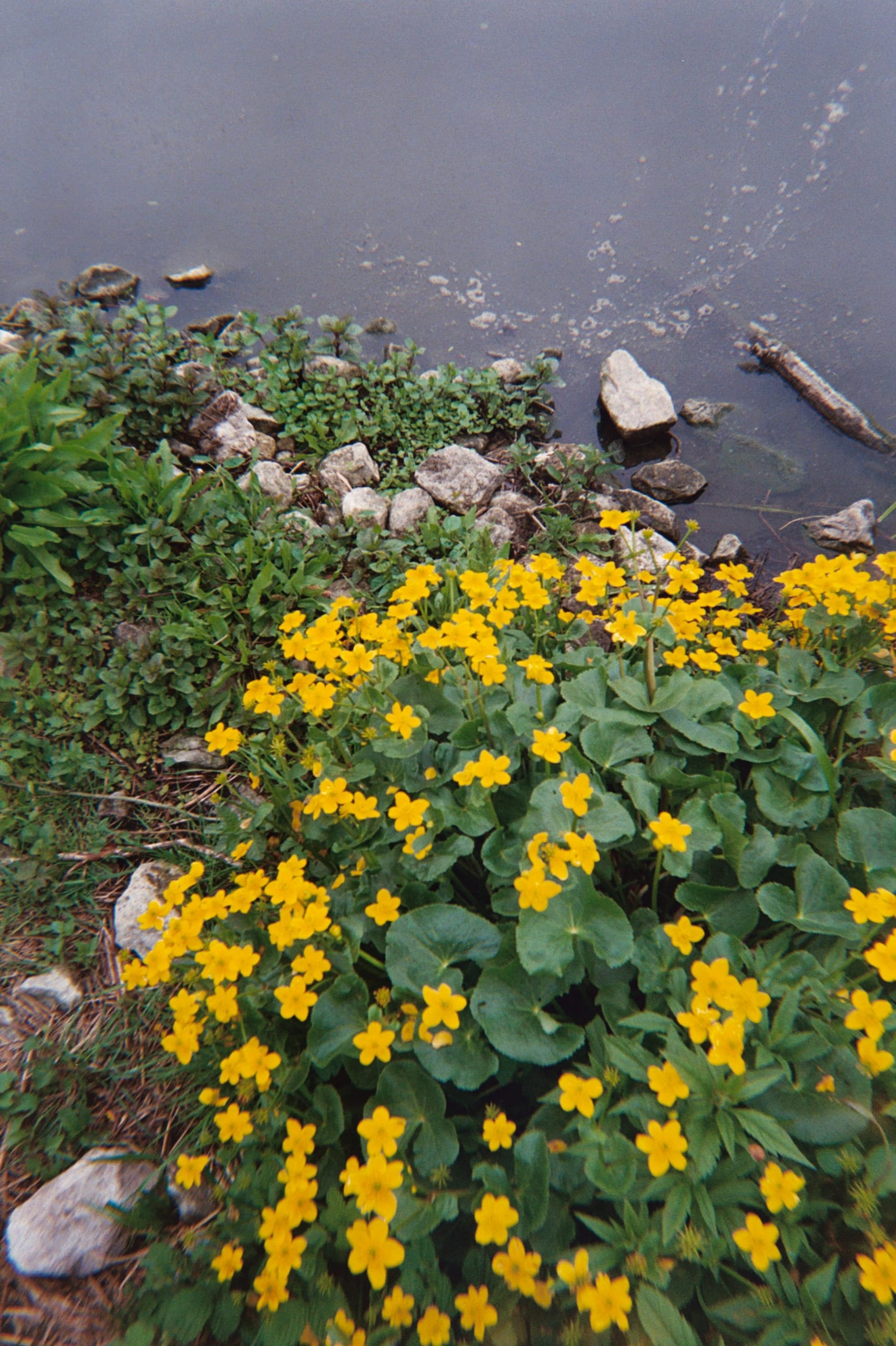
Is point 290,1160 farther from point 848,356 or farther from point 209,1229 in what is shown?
point 848,356

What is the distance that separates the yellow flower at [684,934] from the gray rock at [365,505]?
2.17 m

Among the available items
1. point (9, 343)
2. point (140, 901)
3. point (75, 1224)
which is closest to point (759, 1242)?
point (75, 1224)

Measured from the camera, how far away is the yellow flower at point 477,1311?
116 cm

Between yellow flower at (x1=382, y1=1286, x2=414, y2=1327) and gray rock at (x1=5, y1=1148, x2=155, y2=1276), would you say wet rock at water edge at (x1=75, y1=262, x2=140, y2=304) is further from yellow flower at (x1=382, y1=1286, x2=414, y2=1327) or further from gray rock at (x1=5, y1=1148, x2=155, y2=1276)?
yellow flower at (x1=382, y1=1286, x2=414, y2=1327)

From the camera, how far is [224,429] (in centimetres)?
328

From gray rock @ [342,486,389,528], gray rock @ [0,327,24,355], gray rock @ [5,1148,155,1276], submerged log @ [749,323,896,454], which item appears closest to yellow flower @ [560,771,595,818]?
gray rock @ [5,1148,155,1276]

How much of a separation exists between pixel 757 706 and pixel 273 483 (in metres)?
2.36

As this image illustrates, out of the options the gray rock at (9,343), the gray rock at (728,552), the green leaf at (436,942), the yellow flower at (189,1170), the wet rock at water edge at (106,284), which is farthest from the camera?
the wet rock at water edge at (106,284)

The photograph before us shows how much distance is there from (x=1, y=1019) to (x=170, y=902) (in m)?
0.91

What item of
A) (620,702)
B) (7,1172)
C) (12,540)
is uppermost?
(620,702)

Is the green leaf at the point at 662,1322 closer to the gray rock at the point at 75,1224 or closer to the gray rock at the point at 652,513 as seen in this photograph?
the gray rock at the point at 75,1224

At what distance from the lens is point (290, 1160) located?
130cm

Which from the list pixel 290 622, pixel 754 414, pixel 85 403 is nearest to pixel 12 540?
pixel 85 403

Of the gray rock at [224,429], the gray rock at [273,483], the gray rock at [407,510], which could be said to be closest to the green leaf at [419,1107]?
the gray rock at [407,510]
